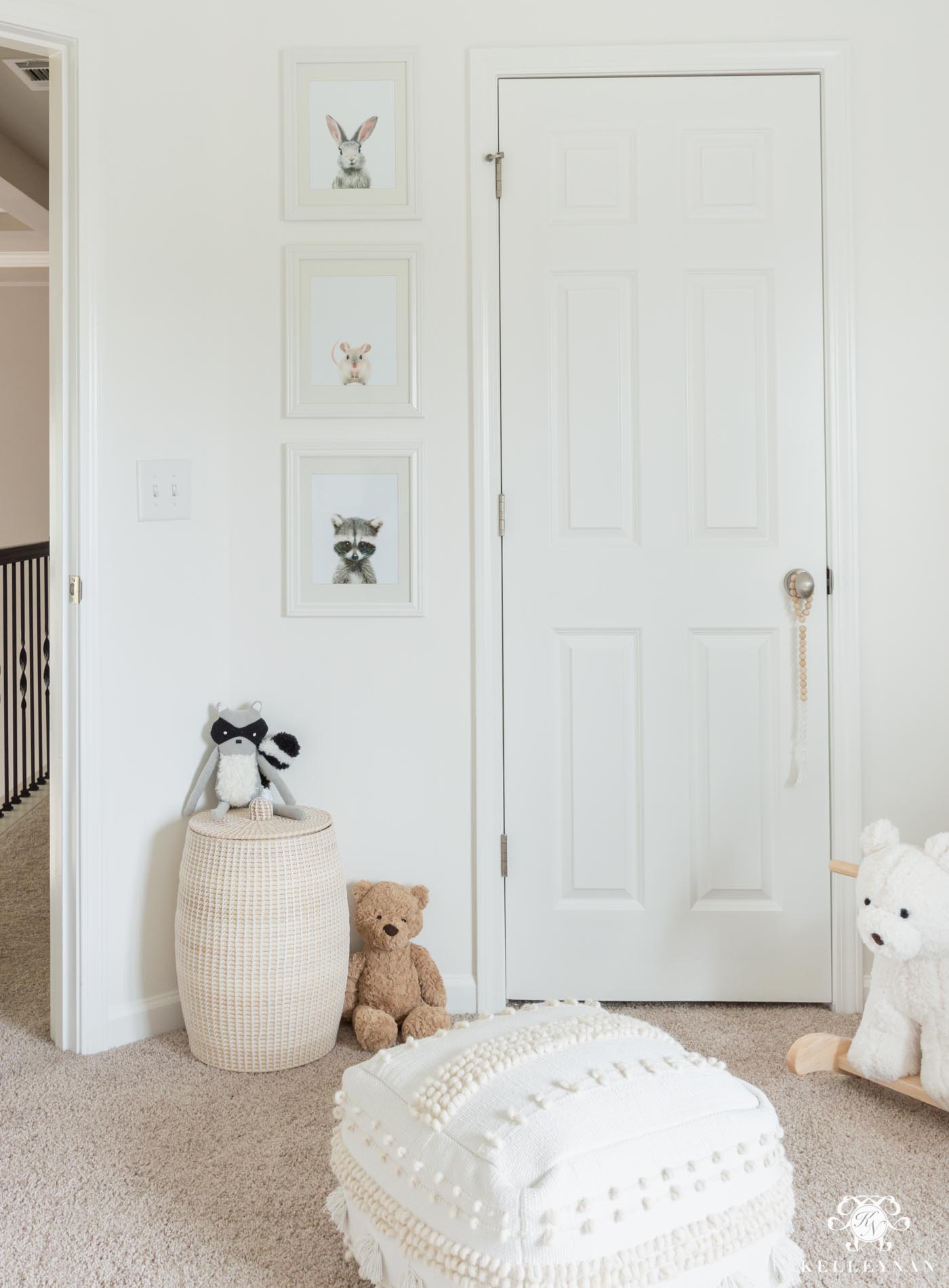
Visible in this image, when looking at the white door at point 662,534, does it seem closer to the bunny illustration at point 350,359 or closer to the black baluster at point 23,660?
the bunny illustration at point 350,359

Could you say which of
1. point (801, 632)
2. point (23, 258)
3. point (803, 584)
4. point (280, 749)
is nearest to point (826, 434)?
point (803, 584)

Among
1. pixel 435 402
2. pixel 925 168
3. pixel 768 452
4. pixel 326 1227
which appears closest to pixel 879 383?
pixel 768 452

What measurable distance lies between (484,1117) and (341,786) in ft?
3.97

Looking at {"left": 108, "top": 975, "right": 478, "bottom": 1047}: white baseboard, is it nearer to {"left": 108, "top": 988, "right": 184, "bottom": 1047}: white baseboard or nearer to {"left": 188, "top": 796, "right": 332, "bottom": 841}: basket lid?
{"left": 108, "top": 988, "right": 184, "bottom": 1047}: white baseboard

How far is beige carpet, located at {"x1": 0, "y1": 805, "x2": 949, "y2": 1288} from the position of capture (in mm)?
1482

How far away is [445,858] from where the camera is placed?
2414mm

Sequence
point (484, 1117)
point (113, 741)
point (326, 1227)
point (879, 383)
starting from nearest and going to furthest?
point (484, 1117), point (326, 1227), point (113, 741), point (879, 383)

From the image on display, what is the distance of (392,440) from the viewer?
239cm

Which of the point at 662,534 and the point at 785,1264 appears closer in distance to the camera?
the point at 785,1264

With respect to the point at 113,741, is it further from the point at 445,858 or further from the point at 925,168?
the point at 925,168

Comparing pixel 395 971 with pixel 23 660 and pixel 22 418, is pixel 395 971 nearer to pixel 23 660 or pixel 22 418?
pixel 23 660

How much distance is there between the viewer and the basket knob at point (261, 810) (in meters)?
2.23

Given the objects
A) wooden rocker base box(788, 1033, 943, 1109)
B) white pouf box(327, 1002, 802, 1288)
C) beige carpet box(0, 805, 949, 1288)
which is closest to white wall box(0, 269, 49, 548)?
beige carpet box(0, 805, 949, 1288)
